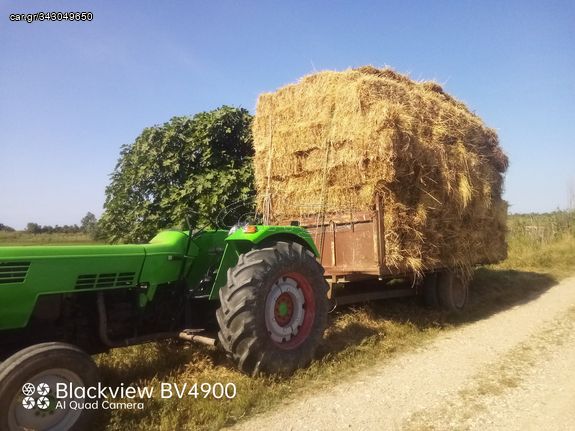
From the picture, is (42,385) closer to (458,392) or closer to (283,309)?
(283,309)

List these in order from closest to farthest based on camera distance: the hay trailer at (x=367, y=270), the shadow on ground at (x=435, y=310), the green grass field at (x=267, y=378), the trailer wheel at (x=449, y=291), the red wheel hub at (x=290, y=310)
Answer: the green grass field at (x=267, y=378), the red wheel hub at (x=290, y=310), the shadow on ground at (x=435, y=310), the hay trailer at (x=367, y=270), the trailer wheel at (x=449, y=291)

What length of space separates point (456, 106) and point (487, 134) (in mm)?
816

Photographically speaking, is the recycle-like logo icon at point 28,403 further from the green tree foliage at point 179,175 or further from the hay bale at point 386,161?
the green tree foliage at point 179,175

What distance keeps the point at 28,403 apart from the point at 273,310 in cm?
209

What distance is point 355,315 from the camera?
256 inches

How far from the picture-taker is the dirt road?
136 inches

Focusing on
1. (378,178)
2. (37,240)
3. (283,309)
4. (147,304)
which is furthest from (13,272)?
(37,240)

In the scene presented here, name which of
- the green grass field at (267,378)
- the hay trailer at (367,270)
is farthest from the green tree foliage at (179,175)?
the green grass field at (267,378)

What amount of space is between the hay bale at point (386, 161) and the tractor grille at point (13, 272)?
13.7 feet

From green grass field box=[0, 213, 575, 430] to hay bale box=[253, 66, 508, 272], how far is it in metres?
0.90

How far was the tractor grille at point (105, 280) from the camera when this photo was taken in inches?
142

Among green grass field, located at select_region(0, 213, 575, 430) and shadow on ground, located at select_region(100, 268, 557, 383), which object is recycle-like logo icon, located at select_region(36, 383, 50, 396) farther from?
shadow on ground, located at select_region(100, 268, 557, 383)

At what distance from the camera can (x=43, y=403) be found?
295 centimetres

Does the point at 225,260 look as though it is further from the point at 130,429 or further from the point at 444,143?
the point at 444,143
